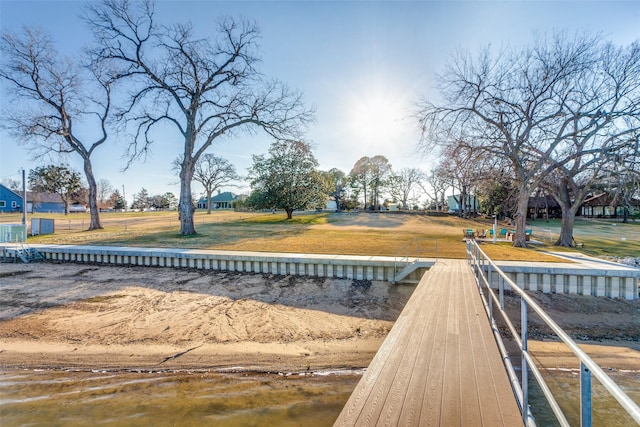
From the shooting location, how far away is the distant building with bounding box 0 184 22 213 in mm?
51938

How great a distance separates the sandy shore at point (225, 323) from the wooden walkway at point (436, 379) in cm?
227

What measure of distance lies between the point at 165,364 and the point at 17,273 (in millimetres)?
10326

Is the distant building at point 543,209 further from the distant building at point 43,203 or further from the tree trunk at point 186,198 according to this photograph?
the distant building at point 43,203

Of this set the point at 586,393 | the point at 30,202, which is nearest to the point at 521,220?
the point at 586,393

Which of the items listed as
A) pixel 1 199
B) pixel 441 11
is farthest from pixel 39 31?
pixel 1 199

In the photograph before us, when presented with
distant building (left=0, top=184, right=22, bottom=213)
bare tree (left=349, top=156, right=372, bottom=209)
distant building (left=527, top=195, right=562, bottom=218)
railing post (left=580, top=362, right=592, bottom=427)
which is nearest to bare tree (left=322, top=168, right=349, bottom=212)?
bare tree (left=349, top=156, right=372, bottom=209)

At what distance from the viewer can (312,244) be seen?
14.3 metres

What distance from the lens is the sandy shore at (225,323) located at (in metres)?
6.10

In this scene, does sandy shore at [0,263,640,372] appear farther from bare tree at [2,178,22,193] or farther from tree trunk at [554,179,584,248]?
bare tree at [2,178,22,193]

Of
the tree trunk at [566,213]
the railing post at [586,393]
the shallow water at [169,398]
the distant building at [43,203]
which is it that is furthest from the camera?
the distant building at [43,203]

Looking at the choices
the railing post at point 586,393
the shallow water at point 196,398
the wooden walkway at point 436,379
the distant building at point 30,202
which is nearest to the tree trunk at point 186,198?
the shallow water at point 196,398

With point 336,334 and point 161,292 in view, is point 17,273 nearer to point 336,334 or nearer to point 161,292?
point 161,292

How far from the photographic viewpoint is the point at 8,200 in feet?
172

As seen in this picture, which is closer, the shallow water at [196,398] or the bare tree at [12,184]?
the shallow water at [196,398]
